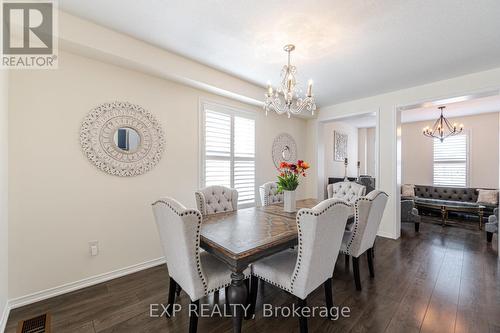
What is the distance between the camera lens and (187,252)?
1404 mm

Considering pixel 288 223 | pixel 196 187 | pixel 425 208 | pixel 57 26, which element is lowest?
pixel 425 208

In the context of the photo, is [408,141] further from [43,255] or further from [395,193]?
[43,255]

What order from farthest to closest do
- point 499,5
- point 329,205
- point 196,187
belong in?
point 196,187
point 499,5
point 329,205

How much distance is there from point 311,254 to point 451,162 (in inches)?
257

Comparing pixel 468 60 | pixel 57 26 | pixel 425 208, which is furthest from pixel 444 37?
pixel 425 208

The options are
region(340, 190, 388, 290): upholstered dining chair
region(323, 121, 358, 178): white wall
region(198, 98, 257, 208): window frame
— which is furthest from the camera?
region(323, 121, 358, 178): white wall

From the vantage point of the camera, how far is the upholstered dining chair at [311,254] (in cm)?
140

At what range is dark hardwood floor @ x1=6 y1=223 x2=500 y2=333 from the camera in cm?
170

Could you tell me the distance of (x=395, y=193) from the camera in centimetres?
380

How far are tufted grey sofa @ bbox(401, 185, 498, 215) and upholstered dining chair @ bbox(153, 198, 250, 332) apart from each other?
218 inches

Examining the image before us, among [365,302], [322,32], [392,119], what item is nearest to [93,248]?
[365,302]

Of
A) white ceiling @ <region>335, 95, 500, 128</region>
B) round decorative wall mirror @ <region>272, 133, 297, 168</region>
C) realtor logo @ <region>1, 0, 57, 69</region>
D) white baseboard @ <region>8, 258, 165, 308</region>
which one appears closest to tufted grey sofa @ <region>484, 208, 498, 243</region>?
white ceiling @ <region>335, 95, 500, 128</region>

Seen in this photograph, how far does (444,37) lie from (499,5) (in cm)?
44

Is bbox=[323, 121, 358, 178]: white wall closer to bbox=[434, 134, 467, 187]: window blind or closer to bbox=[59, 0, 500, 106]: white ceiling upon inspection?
bbox=[434, 134, 467, 187]: window blind
